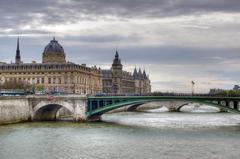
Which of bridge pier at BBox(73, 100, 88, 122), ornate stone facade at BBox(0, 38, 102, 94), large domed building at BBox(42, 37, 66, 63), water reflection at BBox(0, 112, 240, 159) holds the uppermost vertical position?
large domed building at BBox(42, 37, 66, 63)

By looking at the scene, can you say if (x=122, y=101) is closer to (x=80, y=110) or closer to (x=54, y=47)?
(x=80, y=110)

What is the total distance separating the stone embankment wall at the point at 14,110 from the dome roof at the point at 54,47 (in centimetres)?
6892

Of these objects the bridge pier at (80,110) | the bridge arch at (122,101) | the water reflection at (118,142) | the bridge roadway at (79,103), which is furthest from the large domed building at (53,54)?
the water reflection at (118,142)

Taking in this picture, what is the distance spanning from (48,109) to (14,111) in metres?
10.2

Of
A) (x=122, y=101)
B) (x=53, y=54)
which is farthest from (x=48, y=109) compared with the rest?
(x=53, y=54)

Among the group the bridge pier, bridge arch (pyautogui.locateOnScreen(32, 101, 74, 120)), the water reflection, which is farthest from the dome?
the water reflection

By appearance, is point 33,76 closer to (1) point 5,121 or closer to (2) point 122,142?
(1) point 5,121

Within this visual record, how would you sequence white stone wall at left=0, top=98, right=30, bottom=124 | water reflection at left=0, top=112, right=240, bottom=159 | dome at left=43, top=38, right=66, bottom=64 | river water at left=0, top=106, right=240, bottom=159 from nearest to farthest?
river water at left=0, top=106, right=240, bottom=159
water reflection at left=0, top=112, right=240, bottom=159
white stone wall at left=0, top=98, right=30, bottom=124
dome at left=43, top=38, right=66, bottom=64

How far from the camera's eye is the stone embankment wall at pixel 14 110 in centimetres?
7106

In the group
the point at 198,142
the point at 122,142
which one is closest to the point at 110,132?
the point at 122,142

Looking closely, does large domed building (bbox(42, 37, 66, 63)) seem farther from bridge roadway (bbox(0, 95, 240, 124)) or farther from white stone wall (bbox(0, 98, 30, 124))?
white stone wall (bbox(0, 98, 30, 124))

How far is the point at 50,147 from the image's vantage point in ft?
154

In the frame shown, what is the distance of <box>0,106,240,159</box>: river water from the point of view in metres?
42.3

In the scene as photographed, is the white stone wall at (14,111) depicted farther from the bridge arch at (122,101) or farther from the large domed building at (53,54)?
the large domed building at (53,54)
